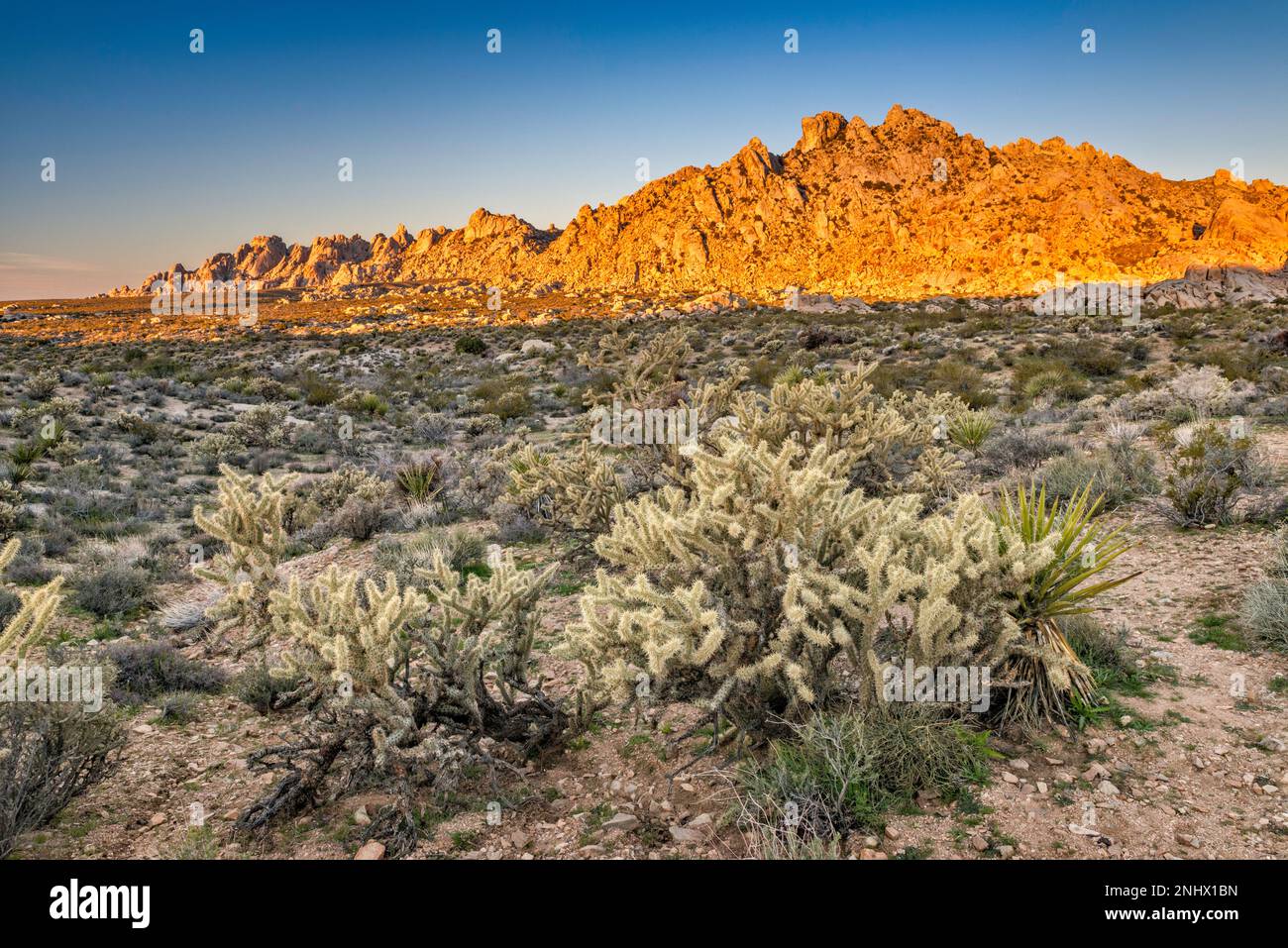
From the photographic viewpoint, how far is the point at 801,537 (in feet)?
10.3

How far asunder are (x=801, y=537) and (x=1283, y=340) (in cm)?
2261

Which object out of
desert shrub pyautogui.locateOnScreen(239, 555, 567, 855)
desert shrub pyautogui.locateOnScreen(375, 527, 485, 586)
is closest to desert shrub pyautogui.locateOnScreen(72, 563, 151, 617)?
desert shrub pyautogui.locateOnScreen(375, 527, 485, 586)

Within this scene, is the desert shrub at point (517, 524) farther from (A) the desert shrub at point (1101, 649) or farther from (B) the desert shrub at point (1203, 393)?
(B) the desert shrub at point (1203, 393)

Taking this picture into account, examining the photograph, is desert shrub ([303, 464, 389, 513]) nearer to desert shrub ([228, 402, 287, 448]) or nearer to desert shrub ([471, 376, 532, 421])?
desert shrub ([228, 402, 287, 448])

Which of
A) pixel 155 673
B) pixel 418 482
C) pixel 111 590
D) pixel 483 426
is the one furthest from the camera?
pixel 483 426

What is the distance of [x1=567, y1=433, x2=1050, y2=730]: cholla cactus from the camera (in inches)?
114

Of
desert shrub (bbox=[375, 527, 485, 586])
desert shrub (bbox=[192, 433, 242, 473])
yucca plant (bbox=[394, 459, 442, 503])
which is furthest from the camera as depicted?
desert shrub (bbox=[192, 433, 242, 473])

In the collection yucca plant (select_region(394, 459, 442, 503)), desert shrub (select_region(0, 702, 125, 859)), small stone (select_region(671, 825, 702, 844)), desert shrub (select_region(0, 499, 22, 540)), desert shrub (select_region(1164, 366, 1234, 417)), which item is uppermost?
desert shrub (select_region(1164, 366, 1234, 417))

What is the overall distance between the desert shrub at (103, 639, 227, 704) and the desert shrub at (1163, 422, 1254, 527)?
8473 millimetres

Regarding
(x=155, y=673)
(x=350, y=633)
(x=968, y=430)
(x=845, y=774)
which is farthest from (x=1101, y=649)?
(x=155, y=673)

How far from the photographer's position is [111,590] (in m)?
6.11

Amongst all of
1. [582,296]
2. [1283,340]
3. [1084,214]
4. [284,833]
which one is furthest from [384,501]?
[1084,214]

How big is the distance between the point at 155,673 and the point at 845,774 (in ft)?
15.5

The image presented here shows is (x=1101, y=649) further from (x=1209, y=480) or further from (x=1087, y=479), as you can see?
(x=1087, y=479)
